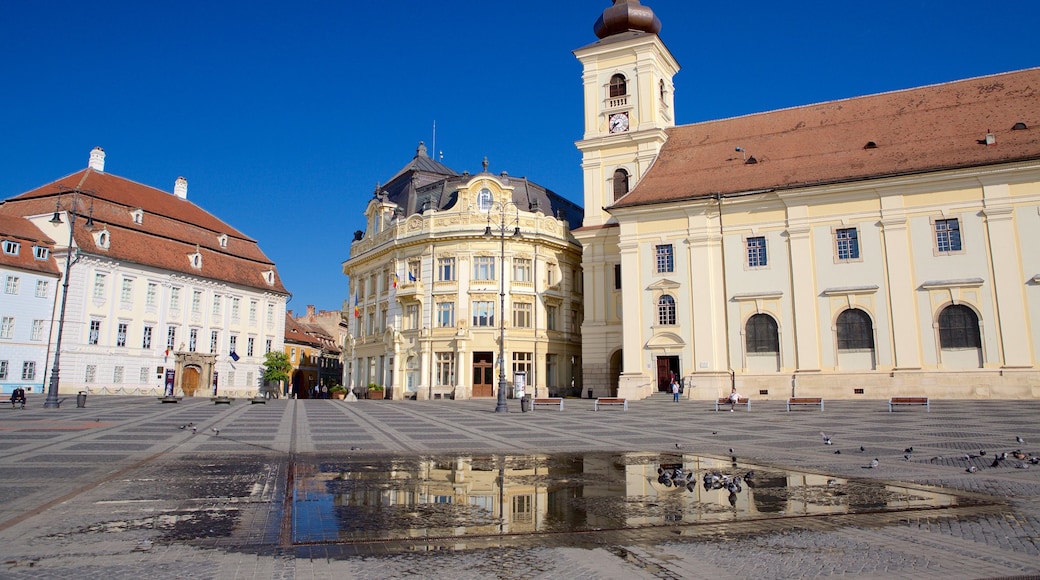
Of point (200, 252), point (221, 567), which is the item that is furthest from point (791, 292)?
point (200, 252)

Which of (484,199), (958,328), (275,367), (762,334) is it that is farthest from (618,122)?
(275,367)

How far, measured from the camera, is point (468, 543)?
6.25m

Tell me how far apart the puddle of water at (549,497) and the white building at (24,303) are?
1821 inches

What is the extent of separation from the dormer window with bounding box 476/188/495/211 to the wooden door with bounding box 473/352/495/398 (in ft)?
35.0

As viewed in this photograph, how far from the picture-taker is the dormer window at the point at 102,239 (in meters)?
50.8

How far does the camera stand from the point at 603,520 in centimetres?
726

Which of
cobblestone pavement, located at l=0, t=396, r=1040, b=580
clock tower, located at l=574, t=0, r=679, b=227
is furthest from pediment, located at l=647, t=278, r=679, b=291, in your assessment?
cobblestone pavement, located at l=0, t=396, r=1040, b=580

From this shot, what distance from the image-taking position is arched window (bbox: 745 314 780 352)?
38.6 metres

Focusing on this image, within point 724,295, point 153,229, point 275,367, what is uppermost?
point 153,229

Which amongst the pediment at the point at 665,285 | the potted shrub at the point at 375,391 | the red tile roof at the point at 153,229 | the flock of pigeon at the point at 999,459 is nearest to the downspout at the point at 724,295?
the pediment at the point at 665,285

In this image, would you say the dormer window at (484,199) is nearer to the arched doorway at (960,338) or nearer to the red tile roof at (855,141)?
the red tile roof at (855,141)

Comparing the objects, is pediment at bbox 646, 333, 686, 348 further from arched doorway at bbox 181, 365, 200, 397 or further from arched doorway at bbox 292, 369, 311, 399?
arched doorway at bbox 292, 369, 311, 399

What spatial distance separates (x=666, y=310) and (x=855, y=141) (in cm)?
1443

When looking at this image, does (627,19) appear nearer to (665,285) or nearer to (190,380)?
(665,285)
